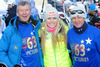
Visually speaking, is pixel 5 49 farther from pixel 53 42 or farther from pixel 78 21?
pixel 78 21

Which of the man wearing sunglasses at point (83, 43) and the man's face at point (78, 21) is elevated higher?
the man's face at point (78, 21)

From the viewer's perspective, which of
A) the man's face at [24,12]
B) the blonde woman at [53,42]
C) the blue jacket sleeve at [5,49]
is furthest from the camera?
the blonde woman at [53,42]

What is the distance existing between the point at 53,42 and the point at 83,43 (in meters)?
0.51

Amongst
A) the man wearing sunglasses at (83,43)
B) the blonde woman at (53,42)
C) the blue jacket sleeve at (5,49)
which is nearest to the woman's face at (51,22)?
the blonde woman at (53,42)

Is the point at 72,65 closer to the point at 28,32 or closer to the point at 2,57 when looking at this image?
the point at 28,32

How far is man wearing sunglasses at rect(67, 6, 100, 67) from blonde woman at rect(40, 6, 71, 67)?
6.7 inches

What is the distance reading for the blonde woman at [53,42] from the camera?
2658 mm

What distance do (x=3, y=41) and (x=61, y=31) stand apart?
1.04 m

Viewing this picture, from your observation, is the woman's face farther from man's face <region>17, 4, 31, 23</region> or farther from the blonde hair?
man's face <region>17, 4, 31, 23</region>

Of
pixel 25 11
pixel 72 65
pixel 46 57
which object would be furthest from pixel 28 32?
pixel 72 65

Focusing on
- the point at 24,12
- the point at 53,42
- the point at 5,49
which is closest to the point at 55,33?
the point at 53,42

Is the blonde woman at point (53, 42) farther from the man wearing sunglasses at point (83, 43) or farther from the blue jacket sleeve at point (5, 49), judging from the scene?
the blue jacket sleeve at point (5, 49)

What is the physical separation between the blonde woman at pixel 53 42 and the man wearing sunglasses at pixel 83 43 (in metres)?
0.17

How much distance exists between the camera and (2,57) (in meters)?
2.32
